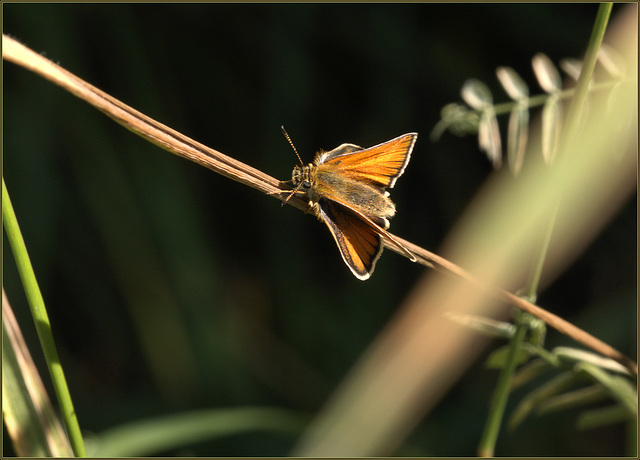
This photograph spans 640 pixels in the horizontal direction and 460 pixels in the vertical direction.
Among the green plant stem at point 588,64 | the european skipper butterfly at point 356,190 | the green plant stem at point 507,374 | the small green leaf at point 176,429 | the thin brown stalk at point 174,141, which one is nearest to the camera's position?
the thin brown stalk at point 174,141

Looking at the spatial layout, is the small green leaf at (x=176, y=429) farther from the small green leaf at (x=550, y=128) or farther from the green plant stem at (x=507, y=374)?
the small green leaf at (x=550, y=128)

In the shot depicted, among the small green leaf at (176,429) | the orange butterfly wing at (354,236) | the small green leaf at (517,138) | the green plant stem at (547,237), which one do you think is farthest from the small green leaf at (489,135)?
the small green leaf at (176,429)

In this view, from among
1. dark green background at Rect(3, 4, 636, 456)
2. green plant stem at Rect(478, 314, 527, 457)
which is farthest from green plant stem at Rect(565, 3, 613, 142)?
dark green background at Rect(3, 4, 636, 456)

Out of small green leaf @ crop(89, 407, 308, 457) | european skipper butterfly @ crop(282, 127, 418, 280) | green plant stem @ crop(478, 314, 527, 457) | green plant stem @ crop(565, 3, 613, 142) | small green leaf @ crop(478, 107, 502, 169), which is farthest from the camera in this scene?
small green leaf @ crop(89, 407, 308, 457)

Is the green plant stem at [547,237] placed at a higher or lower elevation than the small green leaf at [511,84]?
lower

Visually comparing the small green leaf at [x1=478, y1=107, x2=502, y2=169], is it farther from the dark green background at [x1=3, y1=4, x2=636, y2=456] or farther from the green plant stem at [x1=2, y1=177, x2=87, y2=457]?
the dark green background at [x1=3, y1=4, x2=636, y2=456]

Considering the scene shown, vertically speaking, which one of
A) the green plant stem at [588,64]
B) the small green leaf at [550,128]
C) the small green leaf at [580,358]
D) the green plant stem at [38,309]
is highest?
the small green leaf at [550,128]
